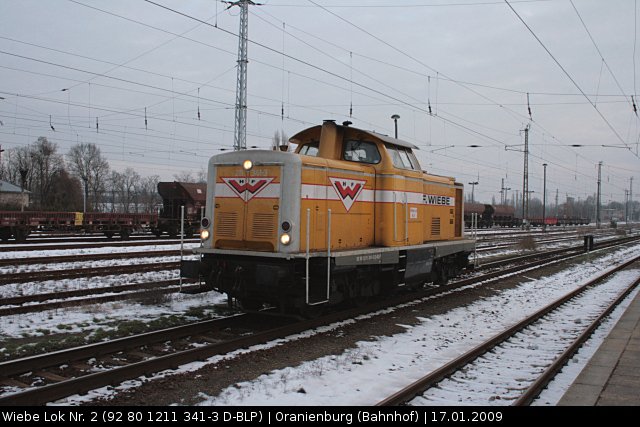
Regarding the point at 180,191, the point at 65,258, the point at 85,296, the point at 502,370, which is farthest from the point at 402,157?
the point at 180,191

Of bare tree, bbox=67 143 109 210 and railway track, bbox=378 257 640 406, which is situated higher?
bare tree, bbox=67 143 109 210

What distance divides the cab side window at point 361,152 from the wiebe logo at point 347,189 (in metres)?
0.60

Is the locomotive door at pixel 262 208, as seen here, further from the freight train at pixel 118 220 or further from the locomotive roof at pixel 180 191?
the locomotive roof at pixel 180 191

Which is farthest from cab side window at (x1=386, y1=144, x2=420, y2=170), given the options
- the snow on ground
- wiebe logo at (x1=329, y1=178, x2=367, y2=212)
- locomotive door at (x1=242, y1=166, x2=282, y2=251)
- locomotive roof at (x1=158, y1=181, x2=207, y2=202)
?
locomotive roof at (x1=158, y1=181, x2=207, y2=202)

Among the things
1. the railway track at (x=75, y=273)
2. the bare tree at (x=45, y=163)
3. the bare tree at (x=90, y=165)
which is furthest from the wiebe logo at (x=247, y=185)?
the bare tree at (x=90, y=165)

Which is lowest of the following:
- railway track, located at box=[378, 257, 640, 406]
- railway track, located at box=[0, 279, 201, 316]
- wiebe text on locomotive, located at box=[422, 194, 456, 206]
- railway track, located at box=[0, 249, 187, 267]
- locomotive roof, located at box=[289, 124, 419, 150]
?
railway track, located at box=[378, 257, 640, 406]

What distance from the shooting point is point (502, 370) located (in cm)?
635

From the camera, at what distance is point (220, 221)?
28.8ft

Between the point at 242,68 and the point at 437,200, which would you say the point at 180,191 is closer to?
the point at 242,68

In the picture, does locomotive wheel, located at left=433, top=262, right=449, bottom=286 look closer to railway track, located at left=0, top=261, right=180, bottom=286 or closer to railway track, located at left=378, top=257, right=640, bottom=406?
railway track, located at left=378, top=257, right=640, bottom=406

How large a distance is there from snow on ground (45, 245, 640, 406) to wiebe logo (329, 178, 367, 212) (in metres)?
2.18

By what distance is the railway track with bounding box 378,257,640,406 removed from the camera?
523 centimetres

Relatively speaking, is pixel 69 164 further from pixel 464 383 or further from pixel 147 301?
pixel 464 383

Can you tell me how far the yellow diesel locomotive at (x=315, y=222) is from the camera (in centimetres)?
805
